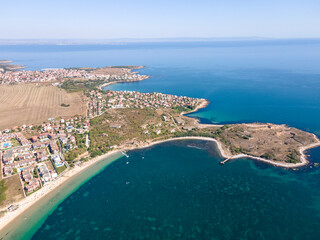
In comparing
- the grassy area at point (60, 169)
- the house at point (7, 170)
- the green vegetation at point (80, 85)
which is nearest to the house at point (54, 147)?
the grassy area at point (60, 169)

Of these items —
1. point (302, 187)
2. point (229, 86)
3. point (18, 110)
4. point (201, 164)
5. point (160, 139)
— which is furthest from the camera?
point (229, 86)

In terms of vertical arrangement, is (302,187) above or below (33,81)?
below

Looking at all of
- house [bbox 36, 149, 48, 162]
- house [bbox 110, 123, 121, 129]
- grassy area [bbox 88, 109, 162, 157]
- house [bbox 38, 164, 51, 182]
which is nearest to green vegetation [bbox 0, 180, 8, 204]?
house [bbox 38, 164, 51, 182]

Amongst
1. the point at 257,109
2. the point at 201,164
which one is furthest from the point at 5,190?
the point at 257,109

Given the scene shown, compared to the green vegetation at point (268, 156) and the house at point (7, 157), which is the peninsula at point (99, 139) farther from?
the house at point (7, 157)

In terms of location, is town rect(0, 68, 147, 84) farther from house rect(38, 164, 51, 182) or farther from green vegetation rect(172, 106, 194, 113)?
house rect(38, 164, 51, 182)

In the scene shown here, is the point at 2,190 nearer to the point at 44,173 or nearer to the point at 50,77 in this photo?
the point at 44,173

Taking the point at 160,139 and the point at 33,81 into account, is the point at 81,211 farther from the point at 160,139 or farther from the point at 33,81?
the point at 33,81
